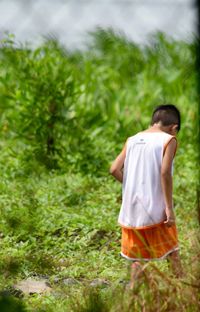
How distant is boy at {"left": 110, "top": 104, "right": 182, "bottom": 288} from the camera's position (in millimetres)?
4820

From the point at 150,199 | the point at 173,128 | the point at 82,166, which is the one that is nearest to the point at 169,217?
the point at 150,199

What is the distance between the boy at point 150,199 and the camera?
4.82m

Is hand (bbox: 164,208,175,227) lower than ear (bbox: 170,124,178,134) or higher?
lower

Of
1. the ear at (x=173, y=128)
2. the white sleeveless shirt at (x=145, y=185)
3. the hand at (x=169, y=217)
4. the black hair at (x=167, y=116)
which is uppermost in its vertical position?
the black hair at (x=167, y=116)

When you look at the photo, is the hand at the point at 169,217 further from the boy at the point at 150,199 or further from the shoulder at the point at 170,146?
the shoulder at the point at 170,146

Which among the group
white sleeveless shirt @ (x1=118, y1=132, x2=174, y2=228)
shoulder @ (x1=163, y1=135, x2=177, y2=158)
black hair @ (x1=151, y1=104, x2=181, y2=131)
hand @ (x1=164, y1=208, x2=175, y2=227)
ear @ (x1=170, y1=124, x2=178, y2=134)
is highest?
black hair @ (x1=151, y1=104, x2=181, y2=131)

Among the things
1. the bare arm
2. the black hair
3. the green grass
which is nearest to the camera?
the green grass

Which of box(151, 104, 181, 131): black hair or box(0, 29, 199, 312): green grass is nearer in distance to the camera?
box(0, 29, 199, 312): green grass

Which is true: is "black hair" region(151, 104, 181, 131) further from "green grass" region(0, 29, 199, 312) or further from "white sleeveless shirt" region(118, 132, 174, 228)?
"green grass" region(0, 29, 199, 312)

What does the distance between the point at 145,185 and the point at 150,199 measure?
0.09 metres

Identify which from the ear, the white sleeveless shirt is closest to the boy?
the white sleeveless shirt

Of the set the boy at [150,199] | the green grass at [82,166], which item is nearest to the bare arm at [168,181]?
the boy at [150,199]

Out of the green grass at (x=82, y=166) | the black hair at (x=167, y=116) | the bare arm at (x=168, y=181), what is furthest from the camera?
the black hair at (x=167, y=116)

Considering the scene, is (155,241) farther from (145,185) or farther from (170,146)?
(170,146)
